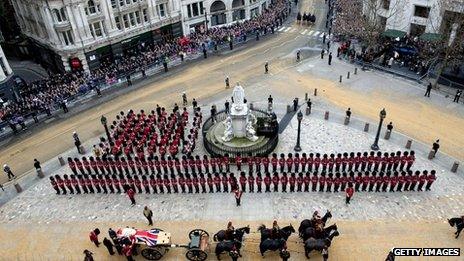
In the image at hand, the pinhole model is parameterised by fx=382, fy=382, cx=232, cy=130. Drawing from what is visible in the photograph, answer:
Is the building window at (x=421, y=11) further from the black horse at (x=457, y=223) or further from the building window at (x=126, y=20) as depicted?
the building window at (x=126, y=20)

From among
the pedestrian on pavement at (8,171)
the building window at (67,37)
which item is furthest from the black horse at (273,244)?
the building window at (67,37)

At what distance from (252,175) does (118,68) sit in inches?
933

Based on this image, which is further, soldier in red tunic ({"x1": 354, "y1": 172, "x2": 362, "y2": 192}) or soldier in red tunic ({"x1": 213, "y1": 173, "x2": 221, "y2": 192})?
soldier in red tunic ({"x1": 213, "y1": 173, "x2": 221, "y2": 192})

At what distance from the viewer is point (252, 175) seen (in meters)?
24.0

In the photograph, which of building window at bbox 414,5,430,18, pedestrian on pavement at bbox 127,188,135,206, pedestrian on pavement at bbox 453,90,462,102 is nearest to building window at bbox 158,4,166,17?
building window at bbox 414,5,430,18

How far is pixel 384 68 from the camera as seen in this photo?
38250mm

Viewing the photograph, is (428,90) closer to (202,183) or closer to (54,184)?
(202,183)

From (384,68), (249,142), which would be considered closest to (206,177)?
(249,142)

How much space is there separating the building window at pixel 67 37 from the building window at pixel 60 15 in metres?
1.31

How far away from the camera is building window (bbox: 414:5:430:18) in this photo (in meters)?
40.7

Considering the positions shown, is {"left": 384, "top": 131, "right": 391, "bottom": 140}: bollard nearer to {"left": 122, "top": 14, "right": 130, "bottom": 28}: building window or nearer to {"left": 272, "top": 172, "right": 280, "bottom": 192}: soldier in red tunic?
{"left": 272, "top": 172, "right": 280, "bottom": 192}: soldier in red tunic

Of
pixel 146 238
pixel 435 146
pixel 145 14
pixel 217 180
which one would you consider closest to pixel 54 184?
pixel 146 238

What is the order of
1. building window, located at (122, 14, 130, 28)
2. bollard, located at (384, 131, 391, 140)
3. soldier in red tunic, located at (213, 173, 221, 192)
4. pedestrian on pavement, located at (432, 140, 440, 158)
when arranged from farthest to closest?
building window, located at (122, 14, 130, 28)
bollard, located at (384, 131, 391, 140)
pedestrian on pavement, located at (432, 140, 440, 158)
soldier in red tunic, located at (213, 173, 221, 192)

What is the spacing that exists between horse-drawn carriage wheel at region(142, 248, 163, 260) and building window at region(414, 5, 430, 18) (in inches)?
1474
